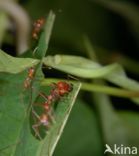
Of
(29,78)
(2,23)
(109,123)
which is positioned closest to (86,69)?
(29,78)

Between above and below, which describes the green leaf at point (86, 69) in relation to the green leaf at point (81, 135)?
above

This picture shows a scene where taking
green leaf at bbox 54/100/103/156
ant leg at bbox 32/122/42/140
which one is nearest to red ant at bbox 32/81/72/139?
ant leg at bbox 32/122/42/140

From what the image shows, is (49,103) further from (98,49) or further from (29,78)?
(98,49)

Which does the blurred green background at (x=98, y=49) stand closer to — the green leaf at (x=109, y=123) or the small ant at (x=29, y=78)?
the green leaf at (x=109, y=123)

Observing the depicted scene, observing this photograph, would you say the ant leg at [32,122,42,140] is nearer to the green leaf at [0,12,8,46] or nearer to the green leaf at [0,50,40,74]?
the green leaf at [0,50,40,74]

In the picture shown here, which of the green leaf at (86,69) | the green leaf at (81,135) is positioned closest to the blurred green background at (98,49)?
the green leaf at (81,135)

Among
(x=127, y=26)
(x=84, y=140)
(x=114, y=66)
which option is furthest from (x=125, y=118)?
(x=127, y=26)
